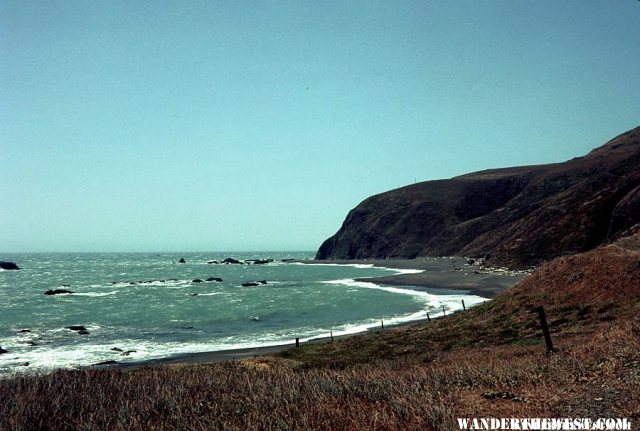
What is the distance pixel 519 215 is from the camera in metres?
135

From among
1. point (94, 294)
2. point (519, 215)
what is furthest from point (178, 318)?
point (519, 215)

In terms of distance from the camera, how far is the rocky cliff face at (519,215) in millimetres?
77812

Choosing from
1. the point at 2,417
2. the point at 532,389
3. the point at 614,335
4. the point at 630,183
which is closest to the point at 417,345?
the point at 614,335

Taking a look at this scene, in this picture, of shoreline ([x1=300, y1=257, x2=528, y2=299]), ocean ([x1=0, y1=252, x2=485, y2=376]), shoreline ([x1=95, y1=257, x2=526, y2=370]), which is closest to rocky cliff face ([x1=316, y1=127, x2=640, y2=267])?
shoreline ([x1=300, y1=257, x2=528, y2=299])

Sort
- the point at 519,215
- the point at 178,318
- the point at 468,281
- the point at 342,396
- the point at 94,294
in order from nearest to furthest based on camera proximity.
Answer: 1. the point at 342,396
2. the point at 178,318
3. the point at 468,281
4. the point at 94,294
5. the point at 519,215

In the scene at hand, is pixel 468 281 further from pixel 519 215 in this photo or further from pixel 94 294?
pixel 519 215

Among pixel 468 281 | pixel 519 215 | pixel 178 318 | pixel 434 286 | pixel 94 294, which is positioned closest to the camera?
pixel 178 318

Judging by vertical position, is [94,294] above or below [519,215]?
below

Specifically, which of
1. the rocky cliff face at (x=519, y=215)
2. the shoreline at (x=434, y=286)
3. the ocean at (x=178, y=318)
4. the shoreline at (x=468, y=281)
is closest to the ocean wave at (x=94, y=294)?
the ocean at (x=178, y=318)

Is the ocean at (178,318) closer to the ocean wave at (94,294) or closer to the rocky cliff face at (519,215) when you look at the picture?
the ocean wave at (94,294)

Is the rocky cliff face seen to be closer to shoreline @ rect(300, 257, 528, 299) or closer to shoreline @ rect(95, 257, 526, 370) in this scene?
shoreline @ rect(300, 257, 528, 299)

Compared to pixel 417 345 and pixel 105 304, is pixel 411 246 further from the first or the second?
pixel 417 345

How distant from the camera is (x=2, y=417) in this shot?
10.2m

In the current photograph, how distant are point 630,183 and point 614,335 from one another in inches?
3170
